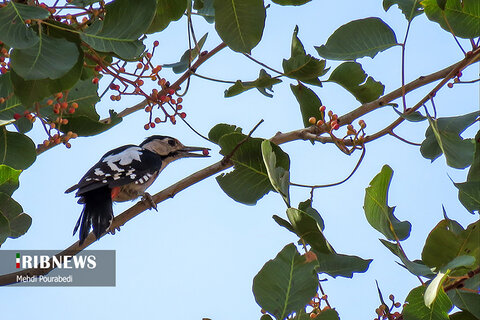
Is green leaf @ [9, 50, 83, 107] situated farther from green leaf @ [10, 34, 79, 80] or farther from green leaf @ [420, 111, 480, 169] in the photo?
green leaf @ [420, 111, 480, 169]

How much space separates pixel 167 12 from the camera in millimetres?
2789

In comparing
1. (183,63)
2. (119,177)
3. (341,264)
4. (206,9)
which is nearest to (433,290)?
(341,264)

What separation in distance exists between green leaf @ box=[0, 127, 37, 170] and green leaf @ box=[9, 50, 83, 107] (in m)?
0.65

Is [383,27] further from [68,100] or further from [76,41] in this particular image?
[68,100]

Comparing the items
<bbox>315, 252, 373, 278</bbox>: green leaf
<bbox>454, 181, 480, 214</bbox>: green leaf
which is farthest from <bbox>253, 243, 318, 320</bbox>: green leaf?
<bbox>454, 181, 480, 214</bbox>: green leaf

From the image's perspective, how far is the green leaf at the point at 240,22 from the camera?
8.99ft

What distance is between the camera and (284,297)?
7.33 feet

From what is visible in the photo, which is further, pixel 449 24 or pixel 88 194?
pixel 88 194

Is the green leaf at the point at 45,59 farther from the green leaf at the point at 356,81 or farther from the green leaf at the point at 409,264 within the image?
the green leaf at the point at 356,81

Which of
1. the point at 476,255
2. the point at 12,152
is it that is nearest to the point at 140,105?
the point at 12,152

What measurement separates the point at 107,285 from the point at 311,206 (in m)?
1.42

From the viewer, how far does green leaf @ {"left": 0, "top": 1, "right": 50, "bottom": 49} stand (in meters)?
2.16

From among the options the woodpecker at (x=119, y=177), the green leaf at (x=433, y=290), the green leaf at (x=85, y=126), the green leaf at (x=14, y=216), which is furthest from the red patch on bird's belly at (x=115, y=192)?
the green leaf at (x=433, y=290)

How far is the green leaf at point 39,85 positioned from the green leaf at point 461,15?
127 cm
